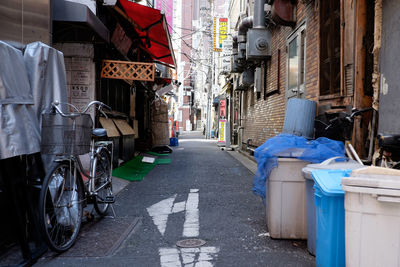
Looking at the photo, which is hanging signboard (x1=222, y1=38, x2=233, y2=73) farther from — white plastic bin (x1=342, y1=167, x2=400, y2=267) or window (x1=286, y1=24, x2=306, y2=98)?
white plastic bin (x1=342, y1=167, x2=400, y2=267)

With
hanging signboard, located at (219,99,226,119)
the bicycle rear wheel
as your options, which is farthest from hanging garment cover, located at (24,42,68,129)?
hanging signboard, located at (219,99,226,119)

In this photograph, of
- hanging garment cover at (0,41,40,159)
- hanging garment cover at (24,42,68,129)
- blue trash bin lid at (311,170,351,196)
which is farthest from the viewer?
hanging garment cover at (24,42,68,129)

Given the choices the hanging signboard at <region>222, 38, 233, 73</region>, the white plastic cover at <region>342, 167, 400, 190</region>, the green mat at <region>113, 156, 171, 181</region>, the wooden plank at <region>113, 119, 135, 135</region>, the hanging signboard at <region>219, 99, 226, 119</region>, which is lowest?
the green mat at <region>113, 156, 171, 181</region>

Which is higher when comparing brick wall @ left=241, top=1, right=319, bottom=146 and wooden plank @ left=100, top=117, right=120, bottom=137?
brick wall @ left=241, top=1, right=319, bottom=146

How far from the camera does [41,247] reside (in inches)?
→ 149

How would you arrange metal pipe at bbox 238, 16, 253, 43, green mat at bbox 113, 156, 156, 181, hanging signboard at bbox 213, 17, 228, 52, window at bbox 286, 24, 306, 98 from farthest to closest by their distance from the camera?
hanging signboard at bbox 213, 17, 228, 52, metal pipe at bbox 238, 16, 253, 43, green mat at bbox 113, 156, 156, 181, window at bbox 286, 24, 306, 98

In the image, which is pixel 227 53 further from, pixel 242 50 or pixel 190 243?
pixel 190 243

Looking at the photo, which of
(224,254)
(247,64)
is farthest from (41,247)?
(247,64)

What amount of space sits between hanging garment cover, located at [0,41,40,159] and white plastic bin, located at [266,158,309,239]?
2.75 metres

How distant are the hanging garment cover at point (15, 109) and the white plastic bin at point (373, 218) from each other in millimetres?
2961

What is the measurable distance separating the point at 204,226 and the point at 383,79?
317 cm

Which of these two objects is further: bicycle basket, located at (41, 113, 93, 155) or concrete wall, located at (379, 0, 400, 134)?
concrete wall, located at (379, 0, 400, 134)

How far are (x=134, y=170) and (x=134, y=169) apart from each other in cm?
17

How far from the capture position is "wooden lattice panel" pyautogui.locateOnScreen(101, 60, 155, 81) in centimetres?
886
